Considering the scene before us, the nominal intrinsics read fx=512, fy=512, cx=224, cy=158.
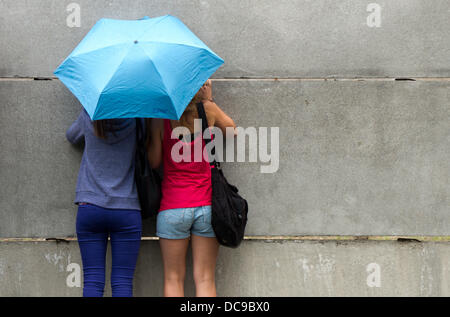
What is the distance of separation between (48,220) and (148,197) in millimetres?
1115

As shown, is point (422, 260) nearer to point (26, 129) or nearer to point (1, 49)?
point (26, 129)

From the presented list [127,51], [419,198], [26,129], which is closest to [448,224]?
[419,198]

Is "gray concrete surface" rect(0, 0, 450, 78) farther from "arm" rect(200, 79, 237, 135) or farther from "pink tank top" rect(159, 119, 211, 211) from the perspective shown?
"pink tank top" rect(159, 119, 211, 211)

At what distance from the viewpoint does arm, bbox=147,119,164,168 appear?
391 centimetres

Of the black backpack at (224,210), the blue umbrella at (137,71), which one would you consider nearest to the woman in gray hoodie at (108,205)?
the blue umbrella at (137,71)

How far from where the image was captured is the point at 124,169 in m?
3.80

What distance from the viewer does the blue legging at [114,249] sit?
374 cm

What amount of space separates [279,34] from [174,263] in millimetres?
2122

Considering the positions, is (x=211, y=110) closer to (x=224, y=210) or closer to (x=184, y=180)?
(x=184, y=180)

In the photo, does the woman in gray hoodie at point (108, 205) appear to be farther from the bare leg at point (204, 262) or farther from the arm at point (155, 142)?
the bare leg at point (204, 262)

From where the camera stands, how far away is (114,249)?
149 inches

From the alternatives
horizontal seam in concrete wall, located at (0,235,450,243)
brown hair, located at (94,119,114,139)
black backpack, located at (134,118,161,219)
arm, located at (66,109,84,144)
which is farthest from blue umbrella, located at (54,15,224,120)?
horizontal seam in concrete wall, located at (0,235,450,243)

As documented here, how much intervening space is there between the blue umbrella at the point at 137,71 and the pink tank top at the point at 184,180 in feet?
1.70

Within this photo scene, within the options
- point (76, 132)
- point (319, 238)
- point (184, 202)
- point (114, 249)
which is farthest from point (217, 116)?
point (319, 238)
